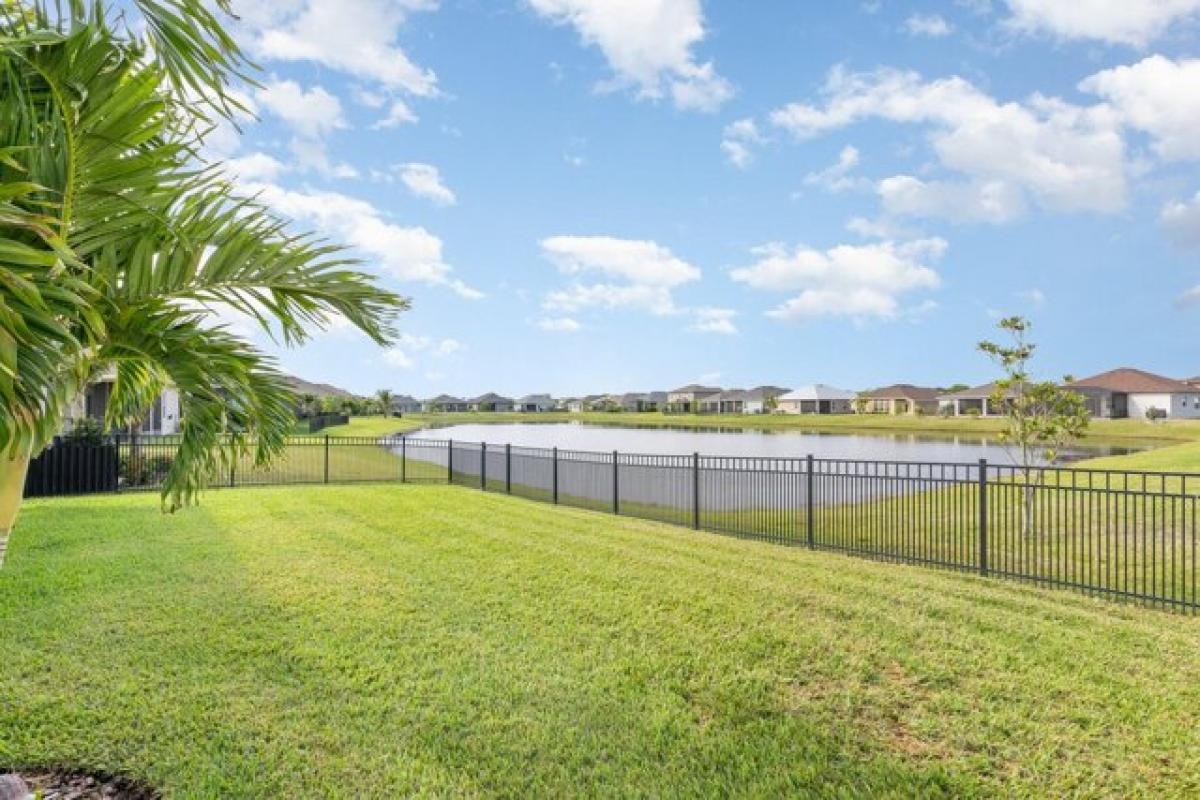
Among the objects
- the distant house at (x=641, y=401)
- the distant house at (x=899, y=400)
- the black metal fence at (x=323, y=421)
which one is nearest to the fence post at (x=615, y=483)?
the black metal fence at (x=323, y=421)

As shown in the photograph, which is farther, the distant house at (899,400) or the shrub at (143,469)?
the distant house at (899,400)

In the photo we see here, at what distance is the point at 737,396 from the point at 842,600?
392 ft

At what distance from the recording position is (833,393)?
106 m

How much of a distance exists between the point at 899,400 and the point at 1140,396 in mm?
30163

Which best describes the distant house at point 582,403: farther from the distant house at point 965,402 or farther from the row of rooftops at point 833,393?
the distant house at point 965,402

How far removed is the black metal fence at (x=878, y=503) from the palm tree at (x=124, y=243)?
9.36 feet

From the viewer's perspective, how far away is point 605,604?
6062 millimetres

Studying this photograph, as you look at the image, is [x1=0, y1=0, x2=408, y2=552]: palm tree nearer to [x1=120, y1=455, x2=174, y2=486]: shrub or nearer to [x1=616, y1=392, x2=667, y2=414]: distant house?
[x1=120, y1=455, x2=174, y2=486]: shrub

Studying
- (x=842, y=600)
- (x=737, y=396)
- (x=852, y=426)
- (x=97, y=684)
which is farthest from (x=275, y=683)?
(x=737, y=396)

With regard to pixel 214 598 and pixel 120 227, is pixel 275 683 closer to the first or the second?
pixel 214 598

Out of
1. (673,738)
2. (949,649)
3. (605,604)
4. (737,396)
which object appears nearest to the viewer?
(673,738)

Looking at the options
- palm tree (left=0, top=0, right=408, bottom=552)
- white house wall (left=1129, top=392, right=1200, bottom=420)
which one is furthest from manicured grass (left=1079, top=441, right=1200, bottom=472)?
white house wall (left=1129, top=392, right=1200, bottom=420)

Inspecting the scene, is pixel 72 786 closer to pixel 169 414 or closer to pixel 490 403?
pixel 169 414

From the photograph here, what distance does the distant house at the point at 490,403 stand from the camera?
139375mm
